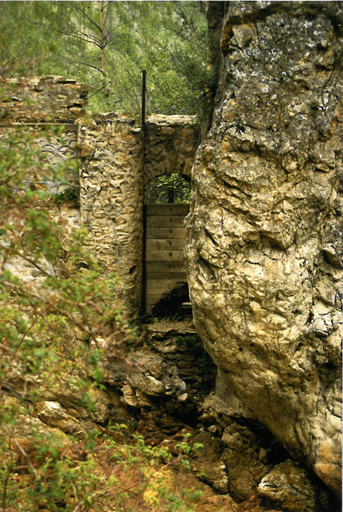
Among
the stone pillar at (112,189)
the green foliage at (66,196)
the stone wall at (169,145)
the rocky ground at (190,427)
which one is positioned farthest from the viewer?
the stone wall at (169,145)

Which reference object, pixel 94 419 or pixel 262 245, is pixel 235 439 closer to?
pixel 94 419

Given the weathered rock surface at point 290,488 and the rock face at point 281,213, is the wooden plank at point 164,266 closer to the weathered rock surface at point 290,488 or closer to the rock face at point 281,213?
the rock face at point 281,213

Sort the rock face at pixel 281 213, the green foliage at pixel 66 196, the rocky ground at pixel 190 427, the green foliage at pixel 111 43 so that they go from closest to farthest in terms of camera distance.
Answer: the rock face at pixel 281 213 → the rocky ground at pixel 190 427 → the green foliage at pixel 66 196 → the green foliage at pixel 111 43

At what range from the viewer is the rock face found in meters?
5.11

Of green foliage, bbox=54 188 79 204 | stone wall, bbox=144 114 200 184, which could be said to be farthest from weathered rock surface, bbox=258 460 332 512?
green foliage, bbox=54 188 79 204

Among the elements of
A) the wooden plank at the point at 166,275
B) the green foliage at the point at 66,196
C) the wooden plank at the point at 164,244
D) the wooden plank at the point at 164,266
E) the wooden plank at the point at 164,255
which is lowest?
the wooden plank at the point at 166,275

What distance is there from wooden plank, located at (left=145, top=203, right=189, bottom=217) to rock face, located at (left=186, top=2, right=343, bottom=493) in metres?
1.99

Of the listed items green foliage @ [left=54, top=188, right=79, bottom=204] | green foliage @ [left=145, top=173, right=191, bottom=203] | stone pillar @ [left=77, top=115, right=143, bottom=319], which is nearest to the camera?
stone pillar @ [left=77, top=115, right=143, bottom=319]

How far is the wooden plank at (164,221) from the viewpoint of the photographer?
7.66 meters

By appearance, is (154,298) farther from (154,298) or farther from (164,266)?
(164,266)

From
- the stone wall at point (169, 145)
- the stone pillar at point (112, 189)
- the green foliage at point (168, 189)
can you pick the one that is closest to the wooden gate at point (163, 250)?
the stone pillar at point (112, 189)

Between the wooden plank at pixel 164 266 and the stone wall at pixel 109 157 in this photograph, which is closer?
the stone wall at pixel 109 157

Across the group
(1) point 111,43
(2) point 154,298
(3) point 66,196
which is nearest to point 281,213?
(2) point 154,298

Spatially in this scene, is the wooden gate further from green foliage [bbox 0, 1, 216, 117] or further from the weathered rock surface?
the weathered rock surface
